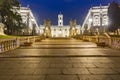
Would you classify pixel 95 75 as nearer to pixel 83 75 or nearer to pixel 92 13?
pixel 83 75

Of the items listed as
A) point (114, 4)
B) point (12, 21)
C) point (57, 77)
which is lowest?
point (57, 77)

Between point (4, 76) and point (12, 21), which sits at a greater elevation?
point (12, 21)

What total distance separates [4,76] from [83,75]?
2.39m

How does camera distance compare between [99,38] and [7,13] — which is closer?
[99,38]

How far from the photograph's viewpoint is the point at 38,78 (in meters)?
7.10

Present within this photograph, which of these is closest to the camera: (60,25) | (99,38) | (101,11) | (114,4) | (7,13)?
(99,38)

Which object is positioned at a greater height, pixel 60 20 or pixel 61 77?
pixel 60 20

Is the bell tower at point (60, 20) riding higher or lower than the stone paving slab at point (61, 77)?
higher

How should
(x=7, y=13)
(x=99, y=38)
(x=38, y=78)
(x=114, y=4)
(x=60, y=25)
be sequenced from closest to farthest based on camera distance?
1. (x=38, y=78)
2. (x=99, y=38)
3. (x=7, y=13)
4. (x=114, y=4)
5. (x=60, y=25)

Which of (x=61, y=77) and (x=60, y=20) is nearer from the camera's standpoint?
(x=61, y=77)

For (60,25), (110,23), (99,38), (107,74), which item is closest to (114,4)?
(110,23)

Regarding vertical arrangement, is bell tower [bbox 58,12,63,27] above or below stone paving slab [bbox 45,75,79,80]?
above

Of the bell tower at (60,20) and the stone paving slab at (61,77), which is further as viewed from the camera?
the bell tower at (60,20)

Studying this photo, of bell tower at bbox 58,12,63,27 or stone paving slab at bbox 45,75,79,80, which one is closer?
stone paving slab at bbox 45,75,79,80
